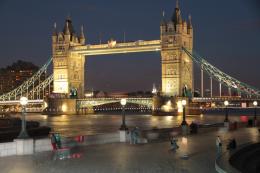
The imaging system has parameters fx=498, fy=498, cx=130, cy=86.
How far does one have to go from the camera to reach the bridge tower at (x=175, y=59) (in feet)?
288

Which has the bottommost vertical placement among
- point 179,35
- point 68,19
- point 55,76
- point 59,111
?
point 59,111

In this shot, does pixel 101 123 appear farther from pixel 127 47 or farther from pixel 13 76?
pixel 13 76

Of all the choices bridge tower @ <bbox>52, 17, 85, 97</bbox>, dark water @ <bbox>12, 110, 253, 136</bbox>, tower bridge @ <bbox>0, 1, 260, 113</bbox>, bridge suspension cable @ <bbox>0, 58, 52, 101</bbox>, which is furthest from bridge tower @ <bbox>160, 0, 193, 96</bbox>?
bridge suspension cable @ <bbox>0, 58, 52, 101</bbox>

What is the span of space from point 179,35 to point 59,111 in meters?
28.7

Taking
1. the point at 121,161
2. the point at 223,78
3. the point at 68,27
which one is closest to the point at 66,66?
the point at 68,27

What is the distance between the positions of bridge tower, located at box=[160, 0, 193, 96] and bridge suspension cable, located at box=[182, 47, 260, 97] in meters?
1.89

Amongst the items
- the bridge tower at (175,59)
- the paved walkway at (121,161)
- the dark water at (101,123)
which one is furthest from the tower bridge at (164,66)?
the paved walkway at (121,161)

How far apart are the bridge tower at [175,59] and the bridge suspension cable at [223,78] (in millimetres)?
1890

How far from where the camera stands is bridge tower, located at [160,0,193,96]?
8781 centimetres

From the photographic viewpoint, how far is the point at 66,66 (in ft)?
329

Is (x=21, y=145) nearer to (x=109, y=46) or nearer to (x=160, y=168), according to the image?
(x=160, y=168)

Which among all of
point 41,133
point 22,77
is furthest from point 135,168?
point 22,77

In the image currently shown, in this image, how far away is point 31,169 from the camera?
1605 cm

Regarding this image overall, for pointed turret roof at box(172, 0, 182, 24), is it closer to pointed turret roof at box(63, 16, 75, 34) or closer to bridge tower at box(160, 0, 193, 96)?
bridge tower at box(160, 0, 193, 96)
